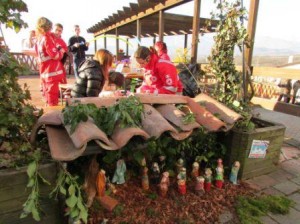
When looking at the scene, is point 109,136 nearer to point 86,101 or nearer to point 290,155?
point 86,101

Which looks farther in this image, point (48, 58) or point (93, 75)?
point (48, 58)

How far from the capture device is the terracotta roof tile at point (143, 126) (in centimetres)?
177

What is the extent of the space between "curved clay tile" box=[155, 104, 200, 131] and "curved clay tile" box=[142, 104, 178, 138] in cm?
16

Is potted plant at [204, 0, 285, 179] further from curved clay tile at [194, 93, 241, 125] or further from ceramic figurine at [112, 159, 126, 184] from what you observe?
ceramic figurine at [112, 159, 126, 184]

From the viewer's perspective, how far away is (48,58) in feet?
14.2

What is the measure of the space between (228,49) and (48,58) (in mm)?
2975

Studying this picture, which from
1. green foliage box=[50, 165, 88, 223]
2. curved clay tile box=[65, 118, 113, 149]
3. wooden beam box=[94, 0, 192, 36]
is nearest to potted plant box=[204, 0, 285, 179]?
curved clay tile box=[65, 118, 113, 149]

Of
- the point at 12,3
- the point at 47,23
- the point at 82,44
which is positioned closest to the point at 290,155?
the point at 12,3

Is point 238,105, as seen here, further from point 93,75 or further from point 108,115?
point 93,75

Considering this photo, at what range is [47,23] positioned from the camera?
404cm

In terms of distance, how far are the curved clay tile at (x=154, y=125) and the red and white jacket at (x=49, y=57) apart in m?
2.69

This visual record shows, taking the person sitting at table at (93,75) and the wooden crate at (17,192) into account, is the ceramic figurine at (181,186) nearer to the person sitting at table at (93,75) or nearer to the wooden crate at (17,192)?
the wooden crate at (17,192)

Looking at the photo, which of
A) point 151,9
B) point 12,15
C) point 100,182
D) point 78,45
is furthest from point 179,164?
point 151,9

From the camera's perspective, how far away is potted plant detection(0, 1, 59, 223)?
1628 millimetres
